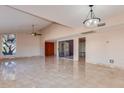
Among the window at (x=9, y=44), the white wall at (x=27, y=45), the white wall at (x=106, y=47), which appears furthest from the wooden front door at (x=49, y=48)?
the white wall at (x=106, y=47)

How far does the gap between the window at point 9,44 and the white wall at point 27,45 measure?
440mm

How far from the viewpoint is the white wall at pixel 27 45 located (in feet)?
47.8

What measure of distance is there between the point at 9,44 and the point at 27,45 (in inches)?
81.3

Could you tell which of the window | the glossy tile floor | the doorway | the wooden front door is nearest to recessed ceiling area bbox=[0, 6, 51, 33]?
the glossy tile floor

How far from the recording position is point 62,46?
42.7ft

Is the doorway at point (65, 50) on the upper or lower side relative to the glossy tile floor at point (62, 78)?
upper

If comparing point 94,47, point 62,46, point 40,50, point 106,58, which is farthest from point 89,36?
point 40,50

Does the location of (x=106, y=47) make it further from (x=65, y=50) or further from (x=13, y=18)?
(x=13, y=18)

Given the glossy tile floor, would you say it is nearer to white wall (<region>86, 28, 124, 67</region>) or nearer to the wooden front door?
white wall (<region>86, 28, 124, 67</region>)

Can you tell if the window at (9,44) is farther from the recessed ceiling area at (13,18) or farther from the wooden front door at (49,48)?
the wooden front door at (49,48)

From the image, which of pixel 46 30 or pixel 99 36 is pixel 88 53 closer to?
pixel 99 36

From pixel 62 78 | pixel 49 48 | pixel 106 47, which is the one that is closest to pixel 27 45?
pixel 49 48

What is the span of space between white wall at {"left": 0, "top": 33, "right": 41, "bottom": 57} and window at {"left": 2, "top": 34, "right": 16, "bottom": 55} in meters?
0.44

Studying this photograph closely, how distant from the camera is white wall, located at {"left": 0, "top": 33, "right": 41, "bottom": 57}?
1457 cm
